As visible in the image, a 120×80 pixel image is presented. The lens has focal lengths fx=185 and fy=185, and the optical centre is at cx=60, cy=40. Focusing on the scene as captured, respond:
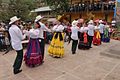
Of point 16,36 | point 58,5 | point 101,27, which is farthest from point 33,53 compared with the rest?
point 58,5

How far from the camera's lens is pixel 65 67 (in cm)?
590

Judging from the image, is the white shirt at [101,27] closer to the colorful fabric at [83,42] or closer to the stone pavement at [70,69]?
the colorful fabric at [83,42]

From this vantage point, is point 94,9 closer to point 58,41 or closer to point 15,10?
point 15,10

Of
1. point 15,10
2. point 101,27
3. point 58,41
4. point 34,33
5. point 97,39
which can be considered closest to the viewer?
point 34,33

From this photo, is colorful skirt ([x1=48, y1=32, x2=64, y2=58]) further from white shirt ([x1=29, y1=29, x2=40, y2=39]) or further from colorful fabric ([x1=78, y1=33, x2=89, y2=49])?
colorful fabric ([x1=78, y1=33, x2=89, y2=49])

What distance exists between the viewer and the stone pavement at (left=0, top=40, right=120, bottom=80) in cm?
511

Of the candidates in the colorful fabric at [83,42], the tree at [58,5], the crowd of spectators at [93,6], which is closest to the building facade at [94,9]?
the crowd of spectators at [93,6]

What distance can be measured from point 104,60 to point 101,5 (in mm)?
15018

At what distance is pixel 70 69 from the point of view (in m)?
5.71

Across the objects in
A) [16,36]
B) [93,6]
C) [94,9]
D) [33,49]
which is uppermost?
[93,6]

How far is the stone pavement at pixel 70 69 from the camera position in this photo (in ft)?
16.8

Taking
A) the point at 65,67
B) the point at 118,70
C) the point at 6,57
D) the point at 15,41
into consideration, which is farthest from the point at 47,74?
the point at 6,57

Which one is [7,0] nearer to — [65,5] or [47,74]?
[65,5]

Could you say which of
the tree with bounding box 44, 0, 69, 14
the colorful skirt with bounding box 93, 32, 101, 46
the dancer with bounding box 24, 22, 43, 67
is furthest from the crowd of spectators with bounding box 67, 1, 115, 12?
the dancer with bounding box 24, 22, 43, 67
